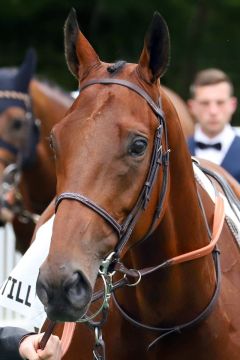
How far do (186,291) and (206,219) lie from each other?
0.39 metres

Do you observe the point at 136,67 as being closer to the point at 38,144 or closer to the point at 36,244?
the point at 36,244

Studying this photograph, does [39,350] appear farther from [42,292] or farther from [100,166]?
[100,166]

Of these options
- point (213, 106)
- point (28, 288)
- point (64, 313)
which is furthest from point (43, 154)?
point (64, 313)

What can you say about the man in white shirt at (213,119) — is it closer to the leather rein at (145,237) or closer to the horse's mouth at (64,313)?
the leather rein at (145,237)

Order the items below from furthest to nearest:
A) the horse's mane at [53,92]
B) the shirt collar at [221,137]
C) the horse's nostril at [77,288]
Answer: the horse's mane at [53,92] → the shirt collar at [221,137] → the horse's nostril at [77,288]

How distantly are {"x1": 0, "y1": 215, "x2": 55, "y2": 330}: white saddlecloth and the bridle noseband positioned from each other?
3.66 feet

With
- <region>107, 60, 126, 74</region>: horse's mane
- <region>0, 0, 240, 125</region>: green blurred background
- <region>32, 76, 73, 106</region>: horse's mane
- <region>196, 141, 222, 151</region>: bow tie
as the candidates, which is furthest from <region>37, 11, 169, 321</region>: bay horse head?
<region>0, 0, 240, 125</region>: green blurred background

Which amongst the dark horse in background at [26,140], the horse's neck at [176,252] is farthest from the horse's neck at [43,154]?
the horse's neck at [176,252]

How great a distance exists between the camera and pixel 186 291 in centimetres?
430

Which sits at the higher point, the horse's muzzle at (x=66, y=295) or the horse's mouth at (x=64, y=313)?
the horse's muzzle at (x=66, y=295)

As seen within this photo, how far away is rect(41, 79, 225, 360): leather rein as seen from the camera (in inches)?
148

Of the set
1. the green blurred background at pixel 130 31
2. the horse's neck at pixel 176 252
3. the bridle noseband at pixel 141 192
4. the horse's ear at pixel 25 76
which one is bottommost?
the green blurred background at pixel 130 31

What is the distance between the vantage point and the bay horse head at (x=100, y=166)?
3.59 m

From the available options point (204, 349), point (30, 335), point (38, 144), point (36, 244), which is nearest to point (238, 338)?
point (204, 349)
